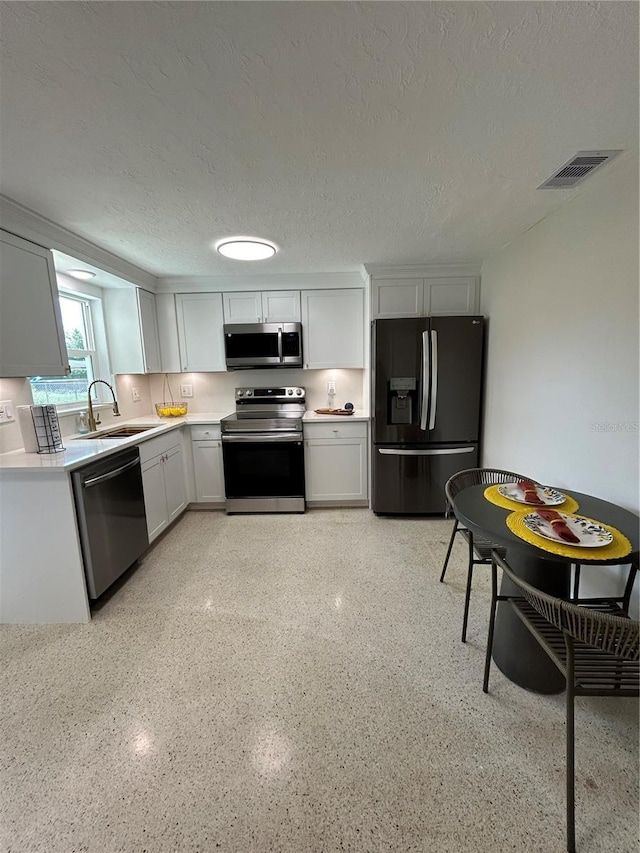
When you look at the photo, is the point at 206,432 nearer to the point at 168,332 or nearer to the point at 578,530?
the point at 168,332

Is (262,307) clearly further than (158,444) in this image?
Yes

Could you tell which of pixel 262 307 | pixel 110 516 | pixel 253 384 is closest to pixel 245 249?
pixel 262 307

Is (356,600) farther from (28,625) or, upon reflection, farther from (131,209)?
(131,209)

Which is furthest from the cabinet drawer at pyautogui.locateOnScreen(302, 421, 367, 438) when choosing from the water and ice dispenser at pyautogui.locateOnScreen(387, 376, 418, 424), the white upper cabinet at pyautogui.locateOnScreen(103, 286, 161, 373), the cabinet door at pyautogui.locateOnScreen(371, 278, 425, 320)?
the white upper cabinet at pyautogui.locateOnScreen(103, 286, 161, 373)

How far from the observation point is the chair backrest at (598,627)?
95 cm

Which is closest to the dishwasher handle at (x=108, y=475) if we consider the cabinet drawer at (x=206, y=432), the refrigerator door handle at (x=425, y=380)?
the cabinet drawer at (x=206, y=432)

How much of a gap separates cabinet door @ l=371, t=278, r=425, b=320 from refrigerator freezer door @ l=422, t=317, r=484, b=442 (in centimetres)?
36

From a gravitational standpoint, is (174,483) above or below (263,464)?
below

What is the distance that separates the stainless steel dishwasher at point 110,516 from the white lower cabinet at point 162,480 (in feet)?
0.49

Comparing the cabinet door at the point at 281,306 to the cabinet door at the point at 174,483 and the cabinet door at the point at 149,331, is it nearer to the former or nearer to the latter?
the cabinet door at the point at 149,331

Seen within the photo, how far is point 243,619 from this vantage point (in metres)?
1.99

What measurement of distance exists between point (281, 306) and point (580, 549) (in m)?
3.13

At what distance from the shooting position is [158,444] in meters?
2.90

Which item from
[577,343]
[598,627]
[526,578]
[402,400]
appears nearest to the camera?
[598,627]
